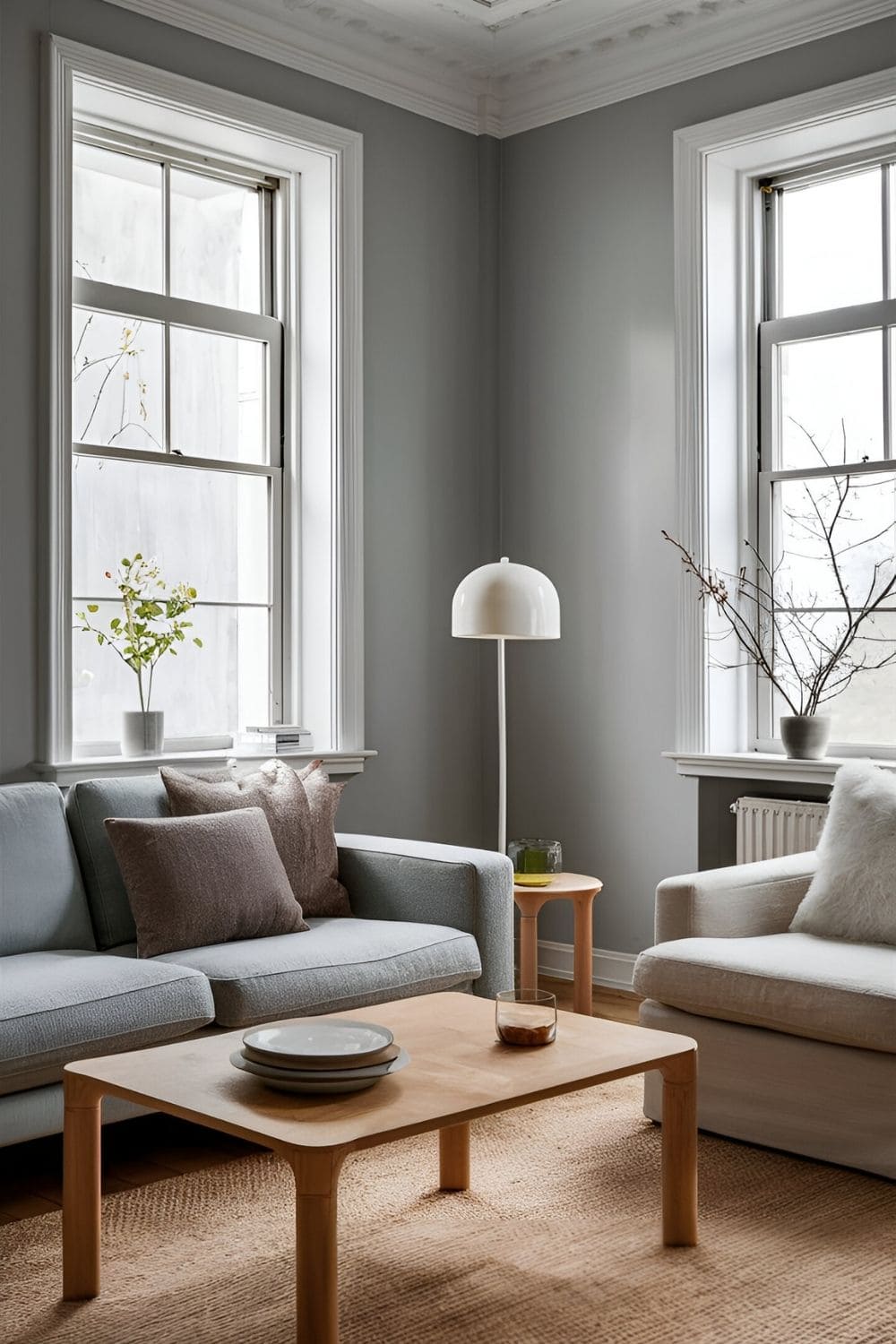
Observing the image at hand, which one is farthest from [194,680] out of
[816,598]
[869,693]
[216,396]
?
[869,693]

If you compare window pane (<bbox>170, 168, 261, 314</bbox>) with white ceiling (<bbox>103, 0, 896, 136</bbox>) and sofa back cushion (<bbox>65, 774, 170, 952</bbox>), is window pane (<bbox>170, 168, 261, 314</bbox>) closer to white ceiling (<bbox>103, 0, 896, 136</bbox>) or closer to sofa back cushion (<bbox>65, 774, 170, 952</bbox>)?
white ceiling (<bbox>103, 0, 896, 136</bbox>)

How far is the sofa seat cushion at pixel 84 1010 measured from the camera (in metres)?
2.83

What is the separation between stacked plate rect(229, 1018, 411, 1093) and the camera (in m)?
2.29

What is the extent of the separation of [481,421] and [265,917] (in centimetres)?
232

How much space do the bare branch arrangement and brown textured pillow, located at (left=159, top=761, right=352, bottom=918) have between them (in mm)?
1498

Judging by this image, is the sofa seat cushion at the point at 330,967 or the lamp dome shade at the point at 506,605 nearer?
the sofa seat cushion at the point at 330,967

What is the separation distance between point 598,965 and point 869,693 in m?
1.33

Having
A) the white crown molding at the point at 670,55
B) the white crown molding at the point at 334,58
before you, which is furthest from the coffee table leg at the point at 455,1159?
the white crown molding at the point at 670,55

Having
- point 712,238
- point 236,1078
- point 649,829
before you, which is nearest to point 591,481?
point 712,238

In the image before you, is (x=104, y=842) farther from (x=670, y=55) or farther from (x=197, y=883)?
(x=670, y=55)

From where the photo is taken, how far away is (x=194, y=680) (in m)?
4.57

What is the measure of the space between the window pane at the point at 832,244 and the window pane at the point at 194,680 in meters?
2.07

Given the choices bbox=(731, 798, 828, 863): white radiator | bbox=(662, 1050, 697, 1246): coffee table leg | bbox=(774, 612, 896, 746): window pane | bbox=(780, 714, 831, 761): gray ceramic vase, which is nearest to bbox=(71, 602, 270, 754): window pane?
bbox=(731, 798, 828, 863): white radiator

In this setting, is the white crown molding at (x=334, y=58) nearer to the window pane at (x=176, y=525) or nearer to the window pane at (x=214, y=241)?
the window pane at (x=214, y=241)
